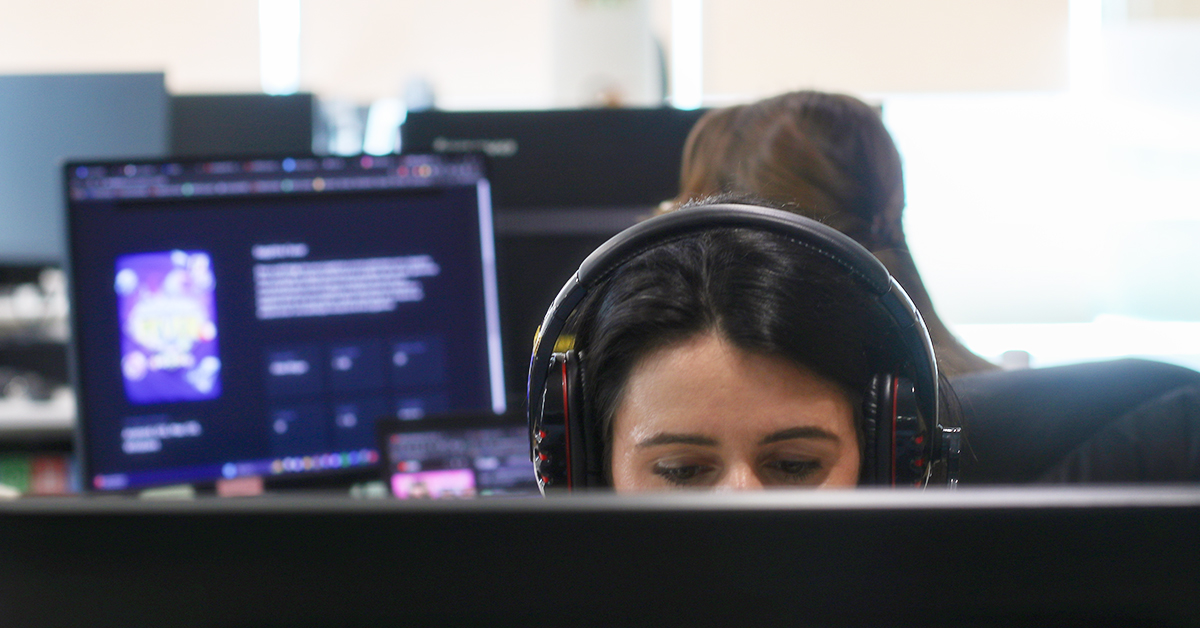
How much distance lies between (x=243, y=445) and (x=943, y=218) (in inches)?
109

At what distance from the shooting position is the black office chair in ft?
2.72

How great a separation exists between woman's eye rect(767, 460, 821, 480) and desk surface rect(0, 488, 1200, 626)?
0.39 metres

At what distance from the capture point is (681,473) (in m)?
0.66

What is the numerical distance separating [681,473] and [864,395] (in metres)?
0.14

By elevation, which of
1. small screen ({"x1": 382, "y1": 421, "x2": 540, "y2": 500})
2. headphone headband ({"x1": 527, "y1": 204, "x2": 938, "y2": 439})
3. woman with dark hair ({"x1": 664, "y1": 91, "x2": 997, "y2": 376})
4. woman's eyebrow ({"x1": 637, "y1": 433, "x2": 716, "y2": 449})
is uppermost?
woman with dark hair ({"x1": 664, "y1": 91, "x2": 997, "y2": 376})

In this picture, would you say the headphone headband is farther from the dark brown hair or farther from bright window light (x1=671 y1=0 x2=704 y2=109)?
bright window light (x1=671 y1=0 x2=704 y2=109)

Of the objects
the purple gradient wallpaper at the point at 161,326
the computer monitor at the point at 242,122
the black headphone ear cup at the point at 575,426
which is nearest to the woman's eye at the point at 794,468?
the black headphone ear cup at the point at 575,426

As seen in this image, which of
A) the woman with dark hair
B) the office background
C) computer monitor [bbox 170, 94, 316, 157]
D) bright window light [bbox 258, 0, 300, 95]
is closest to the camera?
the woman with dark hair

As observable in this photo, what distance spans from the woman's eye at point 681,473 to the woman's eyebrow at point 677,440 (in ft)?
0.05

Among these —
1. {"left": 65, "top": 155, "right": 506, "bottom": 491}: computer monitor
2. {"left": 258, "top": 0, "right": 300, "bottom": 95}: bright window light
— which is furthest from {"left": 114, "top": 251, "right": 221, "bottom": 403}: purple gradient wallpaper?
{"left": 258, "top": 0, "right": 300, "bottom": 95}: bright window light

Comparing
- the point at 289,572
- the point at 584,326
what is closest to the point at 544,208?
the point at 584,326

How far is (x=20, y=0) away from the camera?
334 centimetres

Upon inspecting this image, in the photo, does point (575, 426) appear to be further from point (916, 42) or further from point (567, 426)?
point (916, 42)

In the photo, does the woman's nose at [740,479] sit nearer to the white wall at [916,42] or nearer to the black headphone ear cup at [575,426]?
the black headphone ear cup at [575,426]
